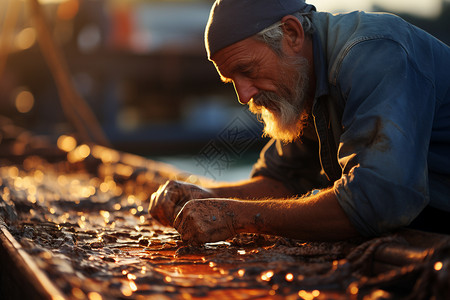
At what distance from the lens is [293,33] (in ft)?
6.75

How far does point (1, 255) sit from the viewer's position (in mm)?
1801

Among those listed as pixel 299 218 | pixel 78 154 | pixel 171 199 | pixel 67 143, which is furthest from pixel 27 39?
pixel 299 218

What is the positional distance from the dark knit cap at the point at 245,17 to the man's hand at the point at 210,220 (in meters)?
0.64

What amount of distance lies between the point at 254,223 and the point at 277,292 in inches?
19.9

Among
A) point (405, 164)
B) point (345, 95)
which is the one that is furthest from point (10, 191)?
point (405, 164)

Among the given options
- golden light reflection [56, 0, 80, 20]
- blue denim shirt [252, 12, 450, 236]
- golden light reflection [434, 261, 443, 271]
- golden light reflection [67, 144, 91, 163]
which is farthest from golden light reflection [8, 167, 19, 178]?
golden light reflection [56, 0, 80, 20]

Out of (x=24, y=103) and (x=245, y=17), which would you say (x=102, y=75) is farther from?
(x=245, y=17)

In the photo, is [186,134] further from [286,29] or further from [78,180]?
[286,29]

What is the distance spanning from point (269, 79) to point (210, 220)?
0.64m

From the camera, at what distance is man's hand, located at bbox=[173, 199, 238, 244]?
188cm

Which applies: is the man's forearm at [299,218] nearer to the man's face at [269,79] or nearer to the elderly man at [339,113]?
the elderly man at [339,113]

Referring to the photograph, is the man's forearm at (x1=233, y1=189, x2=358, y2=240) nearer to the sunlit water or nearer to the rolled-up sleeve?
the rolled-up sleeve

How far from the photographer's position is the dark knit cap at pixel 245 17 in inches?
79.5

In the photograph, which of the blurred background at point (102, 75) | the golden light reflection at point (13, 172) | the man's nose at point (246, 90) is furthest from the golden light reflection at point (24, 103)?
the man's nose at point (246, 90)
